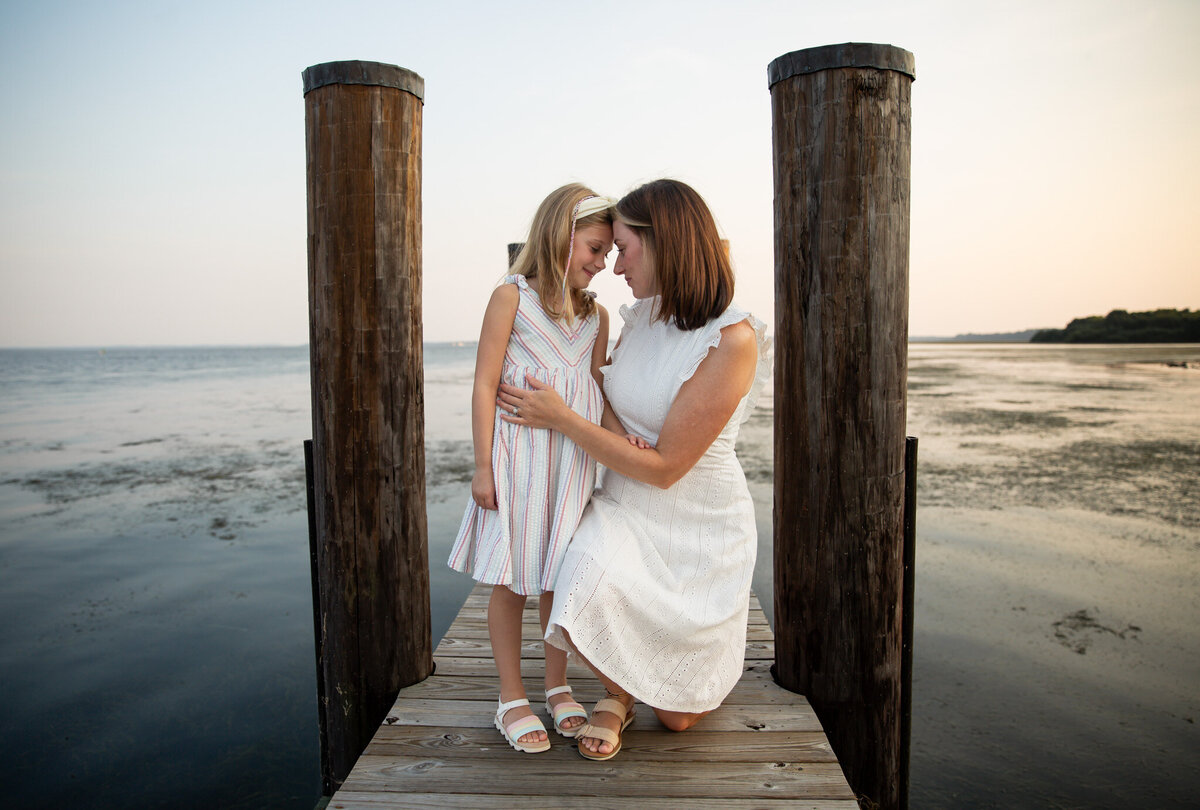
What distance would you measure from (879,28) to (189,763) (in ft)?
25.0

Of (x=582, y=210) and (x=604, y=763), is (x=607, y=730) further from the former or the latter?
(x=582, y=210)

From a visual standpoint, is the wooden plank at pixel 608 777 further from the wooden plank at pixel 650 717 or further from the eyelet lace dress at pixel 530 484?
the eyelet lace dress at pixel 530 484

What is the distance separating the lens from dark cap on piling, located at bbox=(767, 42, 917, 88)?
2.10 m

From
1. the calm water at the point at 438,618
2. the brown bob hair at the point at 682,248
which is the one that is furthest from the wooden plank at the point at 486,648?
the brown bob hair at the point at 682,248

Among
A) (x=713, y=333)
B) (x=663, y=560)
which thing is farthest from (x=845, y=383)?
(x=663, y=560)

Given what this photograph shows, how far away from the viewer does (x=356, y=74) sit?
2.24 meters

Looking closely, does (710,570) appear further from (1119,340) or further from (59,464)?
(1119,340)

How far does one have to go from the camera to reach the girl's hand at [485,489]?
2193 mm

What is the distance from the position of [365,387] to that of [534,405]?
0.60m

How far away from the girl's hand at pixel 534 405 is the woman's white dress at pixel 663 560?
0.83ft

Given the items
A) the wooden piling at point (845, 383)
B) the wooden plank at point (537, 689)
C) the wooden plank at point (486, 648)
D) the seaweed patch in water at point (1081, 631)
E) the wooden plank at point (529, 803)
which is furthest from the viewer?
the seaweed patch in water at point (1081, 631)

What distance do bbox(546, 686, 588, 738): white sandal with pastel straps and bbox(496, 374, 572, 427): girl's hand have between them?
86 cm

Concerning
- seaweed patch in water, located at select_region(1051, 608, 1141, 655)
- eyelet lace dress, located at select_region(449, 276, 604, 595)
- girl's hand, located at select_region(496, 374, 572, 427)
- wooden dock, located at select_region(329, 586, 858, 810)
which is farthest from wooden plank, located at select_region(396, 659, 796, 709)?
seaweed patch in water, located at select_region(1051, 608, 1141, 655)

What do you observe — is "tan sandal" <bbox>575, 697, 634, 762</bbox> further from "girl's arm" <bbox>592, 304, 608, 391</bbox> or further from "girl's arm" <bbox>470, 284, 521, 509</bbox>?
"girl's arm" <bbox>592, 304, 608, 391</bbox>
